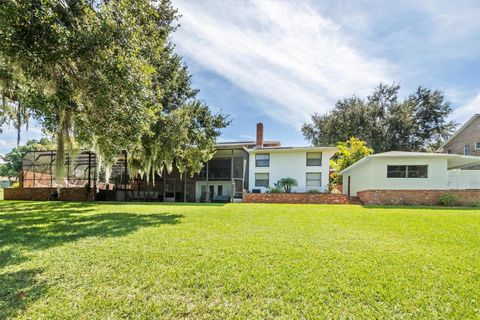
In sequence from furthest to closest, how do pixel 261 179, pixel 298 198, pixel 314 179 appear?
pixel 261 179, pixel 314 179, pixel 298 198

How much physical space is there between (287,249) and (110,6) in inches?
229

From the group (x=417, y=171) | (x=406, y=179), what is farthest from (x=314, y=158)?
(x=417, y=171)

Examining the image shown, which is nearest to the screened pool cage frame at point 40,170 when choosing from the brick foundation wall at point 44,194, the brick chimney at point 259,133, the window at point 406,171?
the brick foundation wall at point 44,194

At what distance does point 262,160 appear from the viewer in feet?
67.1

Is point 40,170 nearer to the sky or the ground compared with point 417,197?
nearer to the sky

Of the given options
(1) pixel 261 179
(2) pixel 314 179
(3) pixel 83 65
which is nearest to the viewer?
(3) pixel 83 65

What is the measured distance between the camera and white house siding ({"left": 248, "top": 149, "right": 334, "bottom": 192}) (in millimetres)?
19297

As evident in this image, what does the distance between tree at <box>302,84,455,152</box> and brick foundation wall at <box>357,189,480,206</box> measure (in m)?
14.9

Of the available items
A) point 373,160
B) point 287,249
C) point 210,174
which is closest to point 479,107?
point 373,160

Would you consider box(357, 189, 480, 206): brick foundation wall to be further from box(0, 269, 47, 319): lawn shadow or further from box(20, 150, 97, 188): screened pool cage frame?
box(20, 150, 97, 188): screened pool cage frame

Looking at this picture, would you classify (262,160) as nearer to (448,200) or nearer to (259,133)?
(259,133)

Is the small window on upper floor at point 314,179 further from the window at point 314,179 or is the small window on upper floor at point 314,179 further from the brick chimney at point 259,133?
the brick chimney at point 259,133

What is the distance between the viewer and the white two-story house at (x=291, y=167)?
1933 centimetres

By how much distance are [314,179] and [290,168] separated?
2.03 m
